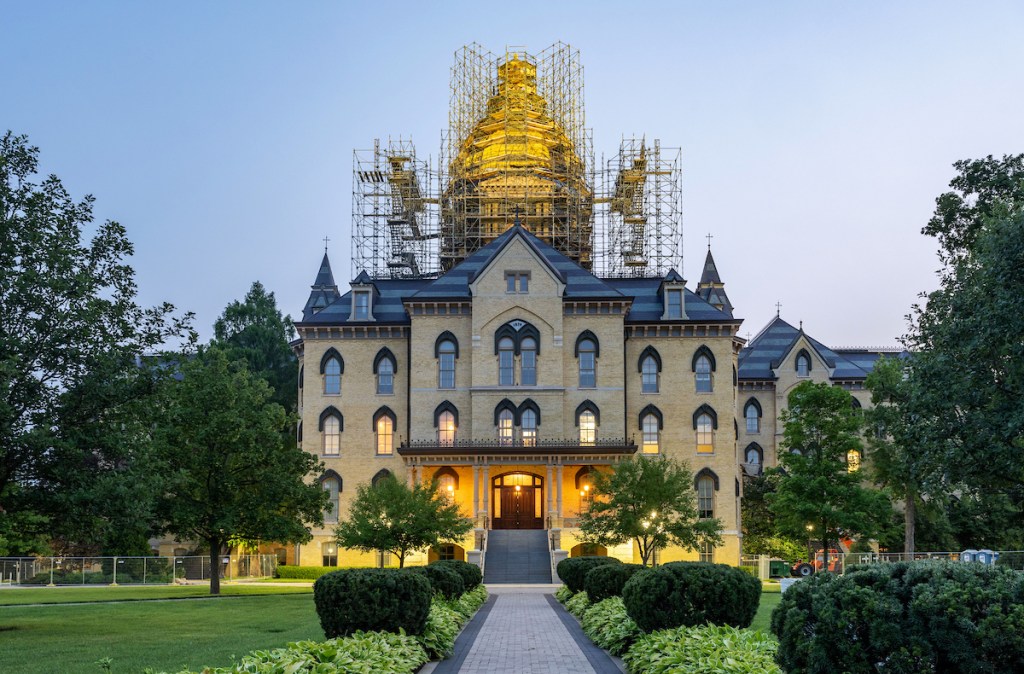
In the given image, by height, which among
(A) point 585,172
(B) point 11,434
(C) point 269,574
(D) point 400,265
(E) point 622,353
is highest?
(A) point 585,172

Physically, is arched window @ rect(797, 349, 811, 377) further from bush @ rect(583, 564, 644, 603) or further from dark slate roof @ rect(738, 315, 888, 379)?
bush @ rect(583, 564, 644, 603)

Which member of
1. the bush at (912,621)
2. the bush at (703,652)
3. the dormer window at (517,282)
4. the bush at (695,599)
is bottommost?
the bush at (703,652)

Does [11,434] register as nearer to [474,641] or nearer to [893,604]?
[474,641]

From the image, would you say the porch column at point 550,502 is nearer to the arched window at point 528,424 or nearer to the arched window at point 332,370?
the arched window at point 528,424

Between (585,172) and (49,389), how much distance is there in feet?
167

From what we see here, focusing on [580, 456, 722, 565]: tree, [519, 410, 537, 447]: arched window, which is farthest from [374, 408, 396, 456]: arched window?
[580, 456, 722, 565]: tree

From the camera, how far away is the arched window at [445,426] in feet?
180

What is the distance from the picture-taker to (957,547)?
54.8m

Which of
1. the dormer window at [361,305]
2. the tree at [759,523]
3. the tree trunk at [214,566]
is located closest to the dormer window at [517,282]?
the dormer window at [361,305]

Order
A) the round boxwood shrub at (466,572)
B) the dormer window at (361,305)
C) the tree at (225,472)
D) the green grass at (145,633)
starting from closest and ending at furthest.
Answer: the green grass at (145,633), the round boxwood shrub at (466,572), the tree at (225,472), the dormer window at (361,305)

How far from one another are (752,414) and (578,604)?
1591 inches

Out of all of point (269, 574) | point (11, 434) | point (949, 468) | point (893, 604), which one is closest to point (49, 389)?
point (11, 434)

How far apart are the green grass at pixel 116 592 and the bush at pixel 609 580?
1635 centimetres

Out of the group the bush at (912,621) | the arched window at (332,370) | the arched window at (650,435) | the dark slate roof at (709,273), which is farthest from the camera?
the dark slate roof at (709,273)
